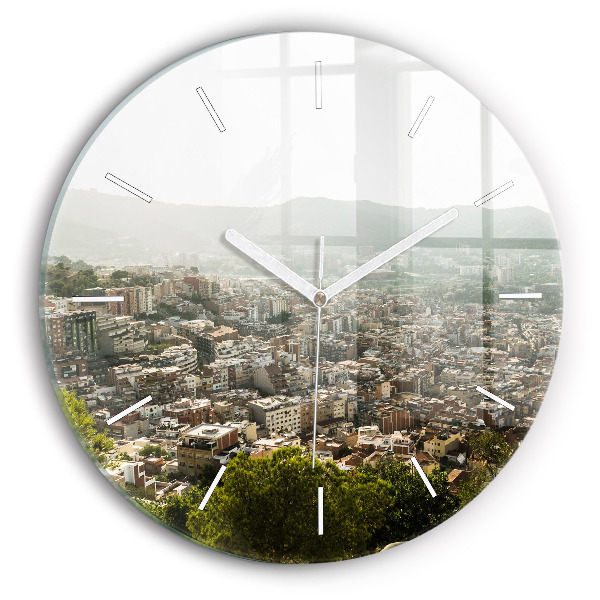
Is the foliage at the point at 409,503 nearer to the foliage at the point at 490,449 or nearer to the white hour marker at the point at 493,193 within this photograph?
the foliage at the point at 490,449

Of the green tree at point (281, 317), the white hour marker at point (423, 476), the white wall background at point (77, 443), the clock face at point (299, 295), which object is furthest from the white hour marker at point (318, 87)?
the white hour marker at point (423, 476)

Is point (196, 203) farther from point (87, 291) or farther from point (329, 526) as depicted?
point (329, 526)

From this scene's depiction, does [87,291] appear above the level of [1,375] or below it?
above

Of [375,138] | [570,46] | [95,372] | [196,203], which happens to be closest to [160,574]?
[95,372]

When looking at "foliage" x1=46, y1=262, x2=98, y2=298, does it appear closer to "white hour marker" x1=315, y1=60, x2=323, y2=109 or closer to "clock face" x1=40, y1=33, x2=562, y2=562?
"clock face" x1=40, y1=33, x2=562, y2=562

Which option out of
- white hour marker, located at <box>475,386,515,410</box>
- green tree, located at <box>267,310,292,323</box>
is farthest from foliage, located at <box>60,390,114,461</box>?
white hour marker, located at <box>475,386,515,410</box>

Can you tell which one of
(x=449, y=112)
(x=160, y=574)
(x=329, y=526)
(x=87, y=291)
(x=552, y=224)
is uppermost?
(x=449, y=112)
